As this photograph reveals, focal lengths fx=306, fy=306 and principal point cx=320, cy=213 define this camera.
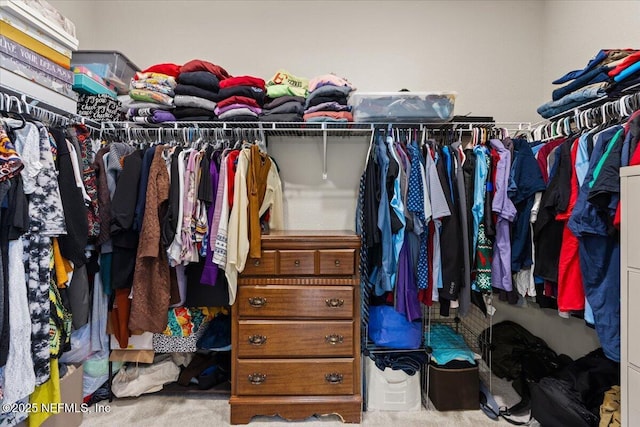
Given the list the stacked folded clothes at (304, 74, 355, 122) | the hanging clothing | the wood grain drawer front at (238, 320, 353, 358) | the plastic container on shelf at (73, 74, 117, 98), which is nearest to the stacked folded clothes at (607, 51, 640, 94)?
the stacked folded clothes at (304, 74, 355, 122)

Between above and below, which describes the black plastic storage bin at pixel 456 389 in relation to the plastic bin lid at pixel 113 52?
below

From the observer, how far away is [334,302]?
1.72 m

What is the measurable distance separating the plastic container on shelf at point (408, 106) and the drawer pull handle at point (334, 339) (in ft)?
4.27

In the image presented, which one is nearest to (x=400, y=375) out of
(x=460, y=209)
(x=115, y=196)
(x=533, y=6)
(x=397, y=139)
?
(x=460, y=209)

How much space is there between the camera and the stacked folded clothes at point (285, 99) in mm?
1935

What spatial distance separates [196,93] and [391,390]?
7.16 feet

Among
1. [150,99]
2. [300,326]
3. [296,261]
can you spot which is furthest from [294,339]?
[150,99]

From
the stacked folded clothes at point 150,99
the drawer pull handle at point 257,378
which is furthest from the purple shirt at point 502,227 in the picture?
the stacked folded clothes at point 150,99

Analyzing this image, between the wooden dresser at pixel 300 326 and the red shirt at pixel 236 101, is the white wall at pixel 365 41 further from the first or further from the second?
the wooden dresser at pixel 300 326

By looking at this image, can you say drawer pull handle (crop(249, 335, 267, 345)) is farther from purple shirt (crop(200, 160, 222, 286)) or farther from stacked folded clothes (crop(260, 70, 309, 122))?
stacked folded clothes (crop(260, 70, 309, 122))

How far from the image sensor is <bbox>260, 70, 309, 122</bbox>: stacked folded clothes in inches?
76.2

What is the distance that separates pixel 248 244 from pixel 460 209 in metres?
1.20

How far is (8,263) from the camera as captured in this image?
1.21 meters

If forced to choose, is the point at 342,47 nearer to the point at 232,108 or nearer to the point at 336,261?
the point at 232,108
